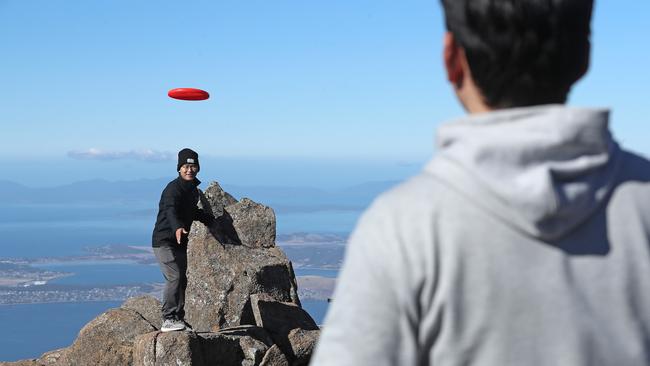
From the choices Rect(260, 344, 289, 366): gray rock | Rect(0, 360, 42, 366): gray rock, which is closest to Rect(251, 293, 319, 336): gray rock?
Rect(260, 344, 289, 366): gray rock

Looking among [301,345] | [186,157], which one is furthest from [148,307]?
[186,157]

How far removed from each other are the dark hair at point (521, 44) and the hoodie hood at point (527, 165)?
3.7 inches

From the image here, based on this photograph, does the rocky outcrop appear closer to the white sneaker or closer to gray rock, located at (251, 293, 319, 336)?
gray rock, located at (251, 293, 319, 336)

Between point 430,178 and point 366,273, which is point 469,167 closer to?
point 430,178

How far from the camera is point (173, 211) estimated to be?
16734 mm

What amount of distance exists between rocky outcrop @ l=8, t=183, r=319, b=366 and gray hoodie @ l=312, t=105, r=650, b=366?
47.3ft

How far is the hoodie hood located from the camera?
2004mm

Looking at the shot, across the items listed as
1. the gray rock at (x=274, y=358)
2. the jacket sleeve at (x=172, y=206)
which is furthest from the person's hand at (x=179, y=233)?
the gray rock at (x=274, y=358)

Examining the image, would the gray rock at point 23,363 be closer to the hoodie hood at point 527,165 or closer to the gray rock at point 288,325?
the gray rock at point 288,325

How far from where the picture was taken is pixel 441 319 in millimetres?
1993

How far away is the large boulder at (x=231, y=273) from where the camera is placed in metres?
19.1

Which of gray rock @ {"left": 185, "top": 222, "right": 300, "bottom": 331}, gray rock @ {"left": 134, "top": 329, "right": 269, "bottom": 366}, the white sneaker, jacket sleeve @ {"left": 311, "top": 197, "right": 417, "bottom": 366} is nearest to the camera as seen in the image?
jacket sleeve @ {"left": 311, "top": 197, "right": 417, "bottom": 366}

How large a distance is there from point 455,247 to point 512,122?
30cm

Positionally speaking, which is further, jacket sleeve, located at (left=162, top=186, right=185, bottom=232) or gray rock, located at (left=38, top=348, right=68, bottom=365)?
gray rock, located at (left=38, top=348, right=68, bottom=365)
